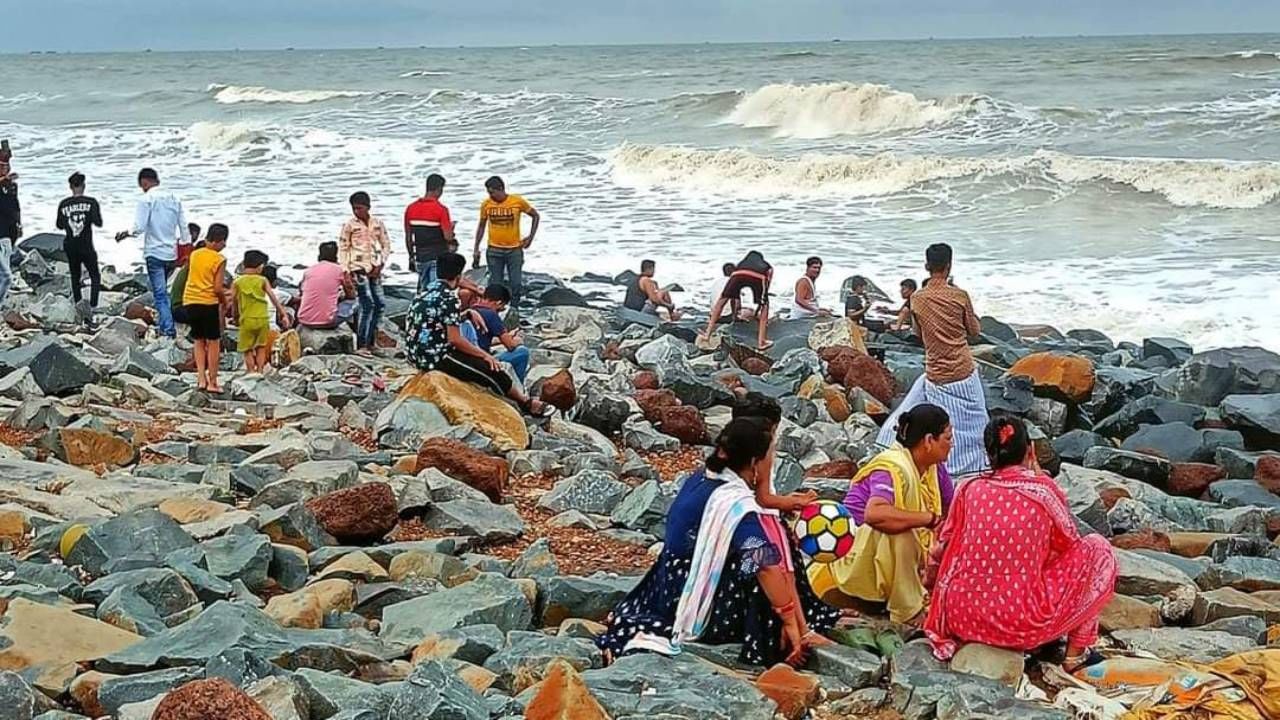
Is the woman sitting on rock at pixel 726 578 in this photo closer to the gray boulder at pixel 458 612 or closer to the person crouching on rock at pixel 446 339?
the gray boulder at pixel 458 612

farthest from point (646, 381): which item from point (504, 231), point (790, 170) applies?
point (790, 170)

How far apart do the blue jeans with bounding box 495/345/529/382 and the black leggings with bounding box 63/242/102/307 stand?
5.63m

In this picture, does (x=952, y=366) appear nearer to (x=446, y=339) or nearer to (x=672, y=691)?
(x=446, y=339)

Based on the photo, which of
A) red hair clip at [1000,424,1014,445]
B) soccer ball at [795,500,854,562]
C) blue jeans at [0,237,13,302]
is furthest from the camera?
blue jeans at [0,237,13,302]

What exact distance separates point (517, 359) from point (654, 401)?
977 millimetres

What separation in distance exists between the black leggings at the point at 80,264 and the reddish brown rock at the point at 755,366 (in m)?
6.13

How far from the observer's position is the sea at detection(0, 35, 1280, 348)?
18297 millimetres

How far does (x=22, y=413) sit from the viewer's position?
8.04m

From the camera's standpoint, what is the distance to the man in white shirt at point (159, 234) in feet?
39.6

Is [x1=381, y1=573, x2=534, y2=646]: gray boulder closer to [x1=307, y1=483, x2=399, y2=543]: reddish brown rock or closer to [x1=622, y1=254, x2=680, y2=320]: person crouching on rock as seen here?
[x1=307, y1=483, x2=399, y2=543]: reddish brown rock

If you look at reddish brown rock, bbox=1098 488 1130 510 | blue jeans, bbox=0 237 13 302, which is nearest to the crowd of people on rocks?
reddish brown rock, bbox=1098 488 1130 510

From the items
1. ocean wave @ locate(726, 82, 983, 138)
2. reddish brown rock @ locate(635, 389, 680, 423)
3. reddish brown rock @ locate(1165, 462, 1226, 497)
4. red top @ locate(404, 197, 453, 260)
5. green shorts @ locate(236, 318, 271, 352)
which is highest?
ocean wave @ locate(726, 82, 983, 138)

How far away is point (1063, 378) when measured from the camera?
35.7ft

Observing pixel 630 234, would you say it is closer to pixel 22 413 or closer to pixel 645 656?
pixel 22 413
